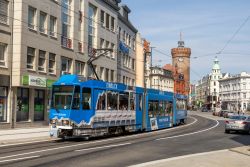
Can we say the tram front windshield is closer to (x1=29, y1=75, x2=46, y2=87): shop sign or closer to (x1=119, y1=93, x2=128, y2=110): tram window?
(x1=119, y1=93, x2=128, y2=110): tram window

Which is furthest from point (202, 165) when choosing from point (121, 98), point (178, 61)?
point (178, 61)

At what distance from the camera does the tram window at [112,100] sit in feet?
83.0

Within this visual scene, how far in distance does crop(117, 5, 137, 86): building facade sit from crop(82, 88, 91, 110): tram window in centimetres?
3308

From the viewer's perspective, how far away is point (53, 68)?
38.0 m

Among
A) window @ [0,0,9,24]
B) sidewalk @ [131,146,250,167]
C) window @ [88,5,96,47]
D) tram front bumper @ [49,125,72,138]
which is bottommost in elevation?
sidewalk @ [131,146,250,167]

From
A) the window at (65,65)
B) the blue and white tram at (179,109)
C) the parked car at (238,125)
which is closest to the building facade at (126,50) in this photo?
the blue and white tram at (179,109)

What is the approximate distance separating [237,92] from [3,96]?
154337 millimetres

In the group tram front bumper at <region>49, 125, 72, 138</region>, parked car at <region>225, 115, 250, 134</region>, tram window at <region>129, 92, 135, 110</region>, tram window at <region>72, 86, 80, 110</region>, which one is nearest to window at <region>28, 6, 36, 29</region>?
tram window at <region>129, 92, 135, 110</region>

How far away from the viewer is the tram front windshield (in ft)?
73.9

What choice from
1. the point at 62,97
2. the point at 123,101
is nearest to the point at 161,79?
the point at 123,101

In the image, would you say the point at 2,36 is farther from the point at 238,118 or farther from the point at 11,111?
the point at 238,118

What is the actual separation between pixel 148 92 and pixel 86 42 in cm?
1449

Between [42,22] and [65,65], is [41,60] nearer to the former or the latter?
[42,22]

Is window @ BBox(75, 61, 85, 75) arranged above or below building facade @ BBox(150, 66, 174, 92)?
below
